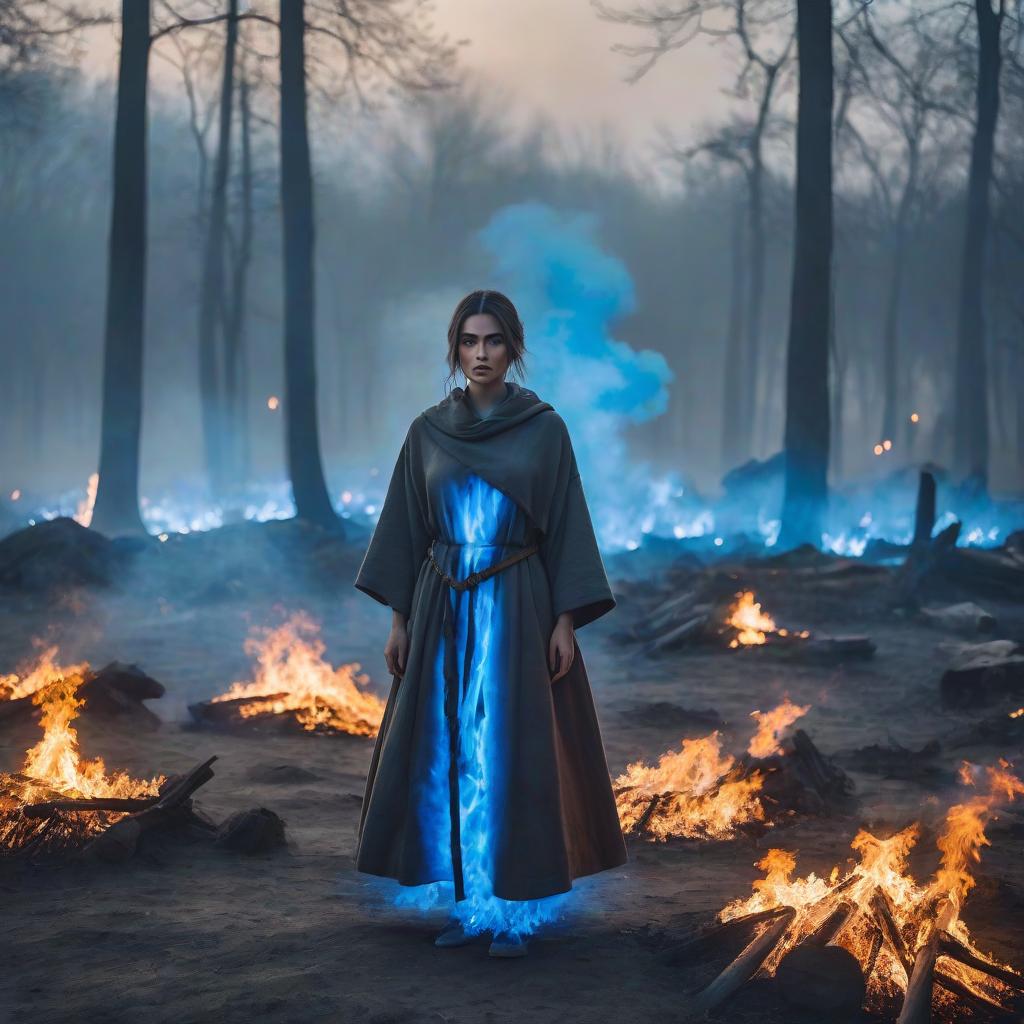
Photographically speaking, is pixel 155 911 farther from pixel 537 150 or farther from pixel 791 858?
pixel 537 150

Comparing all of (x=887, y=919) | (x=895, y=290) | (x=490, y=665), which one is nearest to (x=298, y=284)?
(x=490, y=665)

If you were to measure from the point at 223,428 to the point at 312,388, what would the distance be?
8.69 m

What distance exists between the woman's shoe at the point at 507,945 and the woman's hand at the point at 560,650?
878 mm

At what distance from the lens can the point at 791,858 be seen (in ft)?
16.8

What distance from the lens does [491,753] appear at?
3.98 metres

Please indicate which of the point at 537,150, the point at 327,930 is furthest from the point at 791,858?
the point at 537,150

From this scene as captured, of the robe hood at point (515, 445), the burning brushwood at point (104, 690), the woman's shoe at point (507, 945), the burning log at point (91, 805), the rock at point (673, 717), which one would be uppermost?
the robe hood at point (515, 445)

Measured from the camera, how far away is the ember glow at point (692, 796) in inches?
222

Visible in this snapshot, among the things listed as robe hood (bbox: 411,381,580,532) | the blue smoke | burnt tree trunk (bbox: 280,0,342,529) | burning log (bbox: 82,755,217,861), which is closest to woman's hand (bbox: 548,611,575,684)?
robe hood (bbox: 411,381,580,532)

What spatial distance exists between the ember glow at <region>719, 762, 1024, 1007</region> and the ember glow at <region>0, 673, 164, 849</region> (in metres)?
2.81

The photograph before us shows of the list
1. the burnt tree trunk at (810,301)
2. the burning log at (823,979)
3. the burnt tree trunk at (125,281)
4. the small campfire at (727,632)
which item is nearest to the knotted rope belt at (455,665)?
the burning log at (823,979)

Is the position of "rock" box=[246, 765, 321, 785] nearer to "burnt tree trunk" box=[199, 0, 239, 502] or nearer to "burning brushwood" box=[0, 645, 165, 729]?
"burning brushwood" box=[0, 645, 165, 729]

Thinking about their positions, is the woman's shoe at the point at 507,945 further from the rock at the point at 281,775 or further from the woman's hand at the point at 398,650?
the rock at the point at 281,775

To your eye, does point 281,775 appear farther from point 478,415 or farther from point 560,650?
point 478,415
